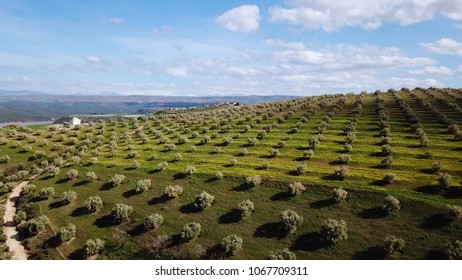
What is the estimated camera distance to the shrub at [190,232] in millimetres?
39156

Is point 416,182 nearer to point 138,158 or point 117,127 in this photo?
point 138,158

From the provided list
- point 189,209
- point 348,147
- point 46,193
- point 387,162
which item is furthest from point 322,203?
point 46,193

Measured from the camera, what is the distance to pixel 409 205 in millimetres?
38906

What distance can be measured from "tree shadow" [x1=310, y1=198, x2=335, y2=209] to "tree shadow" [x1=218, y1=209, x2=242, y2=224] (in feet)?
30.4

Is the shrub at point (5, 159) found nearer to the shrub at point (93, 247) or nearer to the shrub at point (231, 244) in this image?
the shrub at point (93, 247)

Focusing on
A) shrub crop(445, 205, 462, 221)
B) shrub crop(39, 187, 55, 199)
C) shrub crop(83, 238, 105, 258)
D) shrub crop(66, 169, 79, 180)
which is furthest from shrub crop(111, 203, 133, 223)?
shrub crop(445, 205, 462, 221)

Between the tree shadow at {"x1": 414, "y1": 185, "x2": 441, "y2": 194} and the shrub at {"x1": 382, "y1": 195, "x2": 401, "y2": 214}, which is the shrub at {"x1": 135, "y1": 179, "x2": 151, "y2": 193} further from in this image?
the tree shadow at {"x1": 414, "y1": 185, "x2": 441, "y2": 194}

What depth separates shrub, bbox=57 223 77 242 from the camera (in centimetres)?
4109

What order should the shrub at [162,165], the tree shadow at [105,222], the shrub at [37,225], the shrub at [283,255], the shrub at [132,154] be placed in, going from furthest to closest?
the shrub at [132,154] → the shrub at [162,165] → the tree shadow at [105,222] → the shrub at [37,225] → the shrub at [283,255]

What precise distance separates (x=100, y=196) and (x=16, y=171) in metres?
31.1

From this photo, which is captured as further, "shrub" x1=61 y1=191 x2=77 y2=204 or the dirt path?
"shrub" x1=61 y1=191 x2=77 y2=204

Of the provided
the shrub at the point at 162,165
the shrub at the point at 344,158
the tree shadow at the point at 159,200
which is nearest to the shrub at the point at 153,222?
the tree shadow at the point at 159,200

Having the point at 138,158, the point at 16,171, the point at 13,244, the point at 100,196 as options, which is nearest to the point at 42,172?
the point at 16,171

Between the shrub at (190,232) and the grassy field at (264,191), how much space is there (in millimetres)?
704
